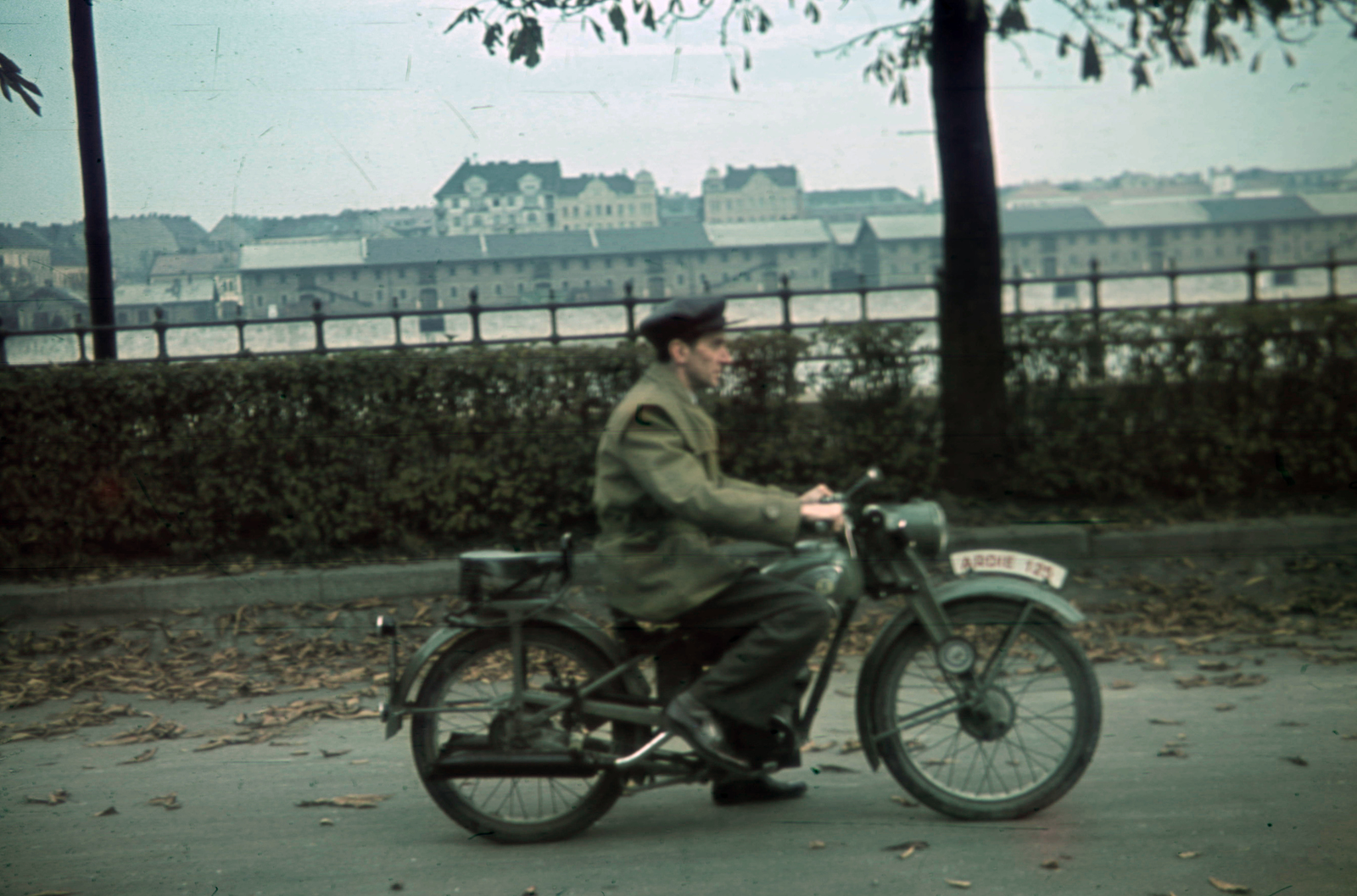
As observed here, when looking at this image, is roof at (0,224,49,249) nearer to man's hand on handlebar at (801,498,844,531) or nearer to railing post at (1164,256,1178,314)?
man's hand on handlebar at (801,498,844,531)

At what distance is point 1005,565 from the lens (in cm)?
370

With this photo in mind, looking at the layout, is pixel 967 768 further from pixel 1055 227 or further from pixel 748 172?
pixel 1055 227

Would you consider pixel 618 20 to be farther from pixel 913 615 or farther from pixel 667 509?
pixel 913 615

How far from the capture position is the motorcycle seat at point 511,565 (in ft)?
11.7

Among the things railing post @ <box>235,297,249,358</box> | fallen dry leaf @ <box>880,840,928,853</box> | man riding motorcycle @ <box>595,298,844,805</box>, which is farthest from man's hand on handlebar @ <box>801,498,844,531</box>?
railing post @ <box>235,297,249,358</box>

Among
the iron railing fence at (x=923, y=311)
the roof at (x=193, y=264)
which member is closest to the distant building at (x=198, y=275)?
the roof at (x=193, y=264)

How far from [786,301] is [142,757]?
17.8ft

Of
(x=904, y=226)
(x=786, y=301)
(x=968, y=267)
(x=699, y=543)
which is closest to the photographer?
(x=699, y=543)

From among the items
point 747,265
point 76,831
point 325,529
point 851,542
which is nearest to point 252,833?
point 76,831

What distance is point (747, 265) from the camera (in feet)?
20.2

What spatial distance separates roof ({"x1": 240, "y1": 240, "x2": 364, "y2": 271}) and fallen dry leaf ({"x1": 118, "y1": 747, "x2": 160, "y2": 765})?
2003 millimetres

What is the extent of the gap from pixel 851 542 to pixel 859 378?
3.66 metres

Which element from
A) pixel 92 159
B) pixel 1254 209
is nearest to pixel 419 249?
pixel 92 159

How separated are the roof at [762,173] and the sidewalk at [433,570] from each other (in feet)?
6.55
